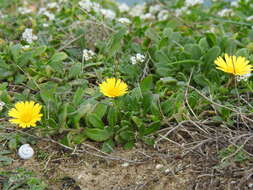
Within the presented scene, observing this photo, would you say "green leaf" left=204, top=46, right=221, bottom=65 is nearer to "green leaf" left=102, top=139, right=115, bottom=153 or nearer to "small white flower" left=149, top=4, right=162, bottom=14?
"green leaf" left=102, top=139, right=115, bottom=153

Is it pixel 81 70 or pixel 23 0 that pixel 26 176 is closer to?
pixel 81 70

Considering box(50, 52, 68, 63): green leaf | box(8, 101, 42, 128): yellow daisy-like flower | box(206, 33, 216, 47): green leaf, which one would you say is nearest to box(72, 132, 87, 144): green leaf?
box(8, 101, 42, 128): yellow daisy-like flower

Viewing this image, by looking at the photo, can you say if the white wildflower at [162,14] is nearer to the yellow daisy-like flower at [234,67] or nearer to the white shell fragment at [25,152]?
the yellow daisy-like flower at [234,67]

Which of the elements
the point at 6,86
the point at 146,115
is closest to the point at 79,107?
the point at 146,115

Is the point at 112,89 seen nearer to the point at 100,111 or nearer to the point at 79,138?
the point at 100,111

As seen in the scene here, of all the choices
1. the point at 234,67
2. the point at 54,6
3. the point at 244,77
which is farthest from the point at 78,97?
the point at 54,6

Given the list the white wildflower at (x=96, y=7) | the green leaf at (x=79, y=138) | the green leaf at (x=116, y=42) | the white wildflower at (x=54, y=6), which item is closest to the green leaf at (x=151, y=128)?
the green leaf at (x=79, y=138)

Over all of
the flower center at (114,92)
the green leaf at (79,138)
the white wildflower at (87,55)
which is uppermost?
the flower center at (114,92)
